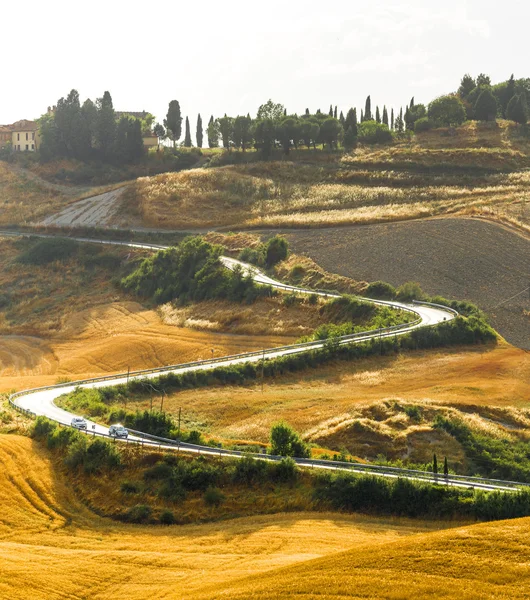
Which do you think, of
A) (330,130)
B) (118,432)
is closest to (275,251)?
(118,432)

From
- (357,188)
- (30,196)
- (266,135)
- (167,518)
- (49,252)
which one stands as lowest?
(167,518)

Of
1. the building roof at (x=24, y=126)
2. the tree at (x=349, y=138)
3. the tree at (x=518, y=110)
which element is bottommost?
the tree at (x=349, y=138)

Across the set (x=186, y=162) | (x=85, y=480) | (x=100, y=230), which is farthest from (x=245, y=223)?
(x=85, y=480)

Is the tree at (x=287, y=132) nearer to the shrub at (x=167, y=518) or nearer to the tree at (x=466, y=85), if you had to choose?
the tree at (x=466, y=85)

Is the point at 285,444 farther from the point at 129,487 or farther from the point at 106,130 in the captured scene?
the point at 106,130

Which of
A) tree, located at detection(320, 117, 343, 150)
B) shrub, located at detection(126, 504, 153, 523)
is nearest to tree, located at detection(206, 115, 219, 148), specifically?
tree, located at detection(320, 117, 343, 150)

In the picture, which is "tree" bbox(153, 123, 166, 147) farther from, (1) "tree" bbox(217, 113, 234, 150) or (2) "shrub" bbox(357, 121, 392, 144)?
(2) "shrub" bbox(357, 121, 392, 144)

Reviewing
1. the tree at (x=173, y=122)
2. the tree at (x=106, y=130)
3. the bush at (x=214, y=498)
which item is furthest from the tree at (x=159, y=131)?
the bush at (x=214, y=498)
